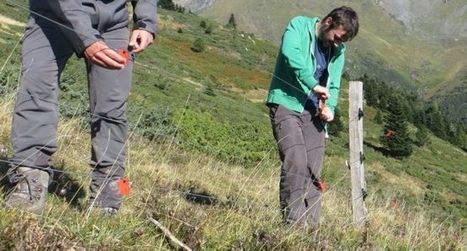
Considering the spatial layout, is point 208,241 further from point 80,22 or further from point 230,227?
point 80,22

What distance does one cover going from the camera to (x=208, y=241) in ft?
10.2

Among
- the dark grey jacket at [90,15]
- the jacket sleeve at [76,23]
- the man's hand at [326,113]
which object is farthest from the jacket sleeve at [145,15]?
the man's hand at [326,113]

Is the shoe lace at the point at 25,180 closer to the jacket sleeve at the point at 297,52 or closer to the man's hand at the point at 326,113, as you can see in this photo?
the jacket sleeve at the point at 297,52

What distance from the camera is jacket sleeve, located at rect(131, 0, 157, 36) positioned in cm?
369

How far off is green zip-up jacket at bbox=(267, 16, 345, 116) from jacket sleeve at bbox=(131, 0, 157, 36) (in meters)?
1.25

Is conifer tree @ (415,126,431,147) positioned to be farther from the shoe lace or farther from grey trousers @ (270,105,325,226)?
the shoe lace

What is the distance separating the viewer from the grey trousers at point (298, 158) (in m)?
4.67

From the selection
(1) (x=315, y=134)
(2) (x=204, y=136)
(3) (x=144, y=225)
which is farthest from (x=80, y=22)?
(2) (x=204, y=136)

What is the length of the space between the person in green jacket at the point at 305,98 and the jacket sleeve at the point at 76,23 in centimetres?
186

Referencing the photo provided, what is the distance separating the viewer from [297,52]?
4.65 meters

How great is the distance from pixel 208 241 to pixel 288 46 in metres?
2.01

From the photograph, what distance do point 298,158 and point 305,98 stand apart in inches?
18.3

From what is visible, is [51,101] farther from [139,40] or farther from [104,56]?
[139,40]

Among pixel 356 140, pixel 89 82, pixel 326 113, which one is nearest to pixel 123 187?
pixel 89 82
